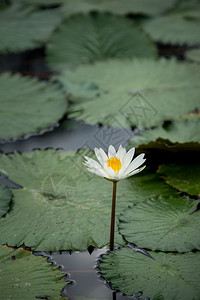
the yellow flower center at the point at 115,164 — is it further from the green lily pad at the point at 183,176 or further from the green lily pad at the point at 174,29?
the green lily pad at the point at 174,29

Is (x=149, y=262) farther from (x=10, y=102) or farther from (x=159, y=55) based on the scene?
(x=159, y=55)

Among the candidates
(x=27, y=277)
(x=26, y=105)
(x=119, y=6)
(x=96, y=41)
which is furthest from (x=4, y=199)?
(x=119, y=6)

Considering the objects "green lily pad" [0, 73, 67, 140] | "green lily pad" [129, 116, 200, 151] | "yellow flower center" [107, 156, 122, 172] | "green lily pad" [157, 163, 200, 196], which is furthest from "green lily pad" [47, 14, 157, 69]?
"yellow flower center" [107, 156, 122, 172]

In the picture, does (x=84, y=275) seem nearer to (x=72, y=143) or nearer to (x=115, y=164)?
(x=115, y=164)

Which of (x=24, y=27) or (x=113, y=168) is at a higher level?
(x=24, y=27)

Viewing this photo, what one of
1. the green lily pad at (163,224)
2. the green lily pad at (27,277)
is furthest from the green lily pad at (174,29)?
the green lily pad at (27,277)
